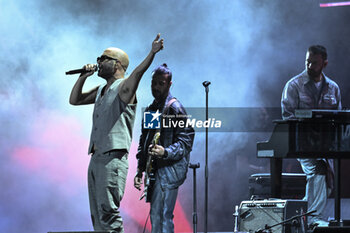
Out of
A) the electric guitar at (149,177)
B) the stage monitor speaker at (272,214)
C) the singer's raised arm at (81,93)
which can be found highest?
the singer's raised arm at (81,93)

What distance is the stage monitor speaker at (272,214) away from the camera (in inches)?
202

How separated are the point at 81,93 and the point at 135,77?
68 cm

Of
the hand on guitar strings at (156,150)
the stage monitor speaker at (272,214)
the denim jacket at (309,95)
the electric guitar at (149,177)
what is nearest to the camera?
the hand on guitar strings at (156,150)

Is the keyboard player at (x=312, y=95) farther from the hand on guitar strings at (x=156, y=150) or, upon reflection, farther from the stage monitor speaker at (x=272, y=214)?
the hand on guitar strings at (x=156, y=150)

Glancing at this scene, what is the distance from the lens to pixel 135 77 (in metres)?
4.22

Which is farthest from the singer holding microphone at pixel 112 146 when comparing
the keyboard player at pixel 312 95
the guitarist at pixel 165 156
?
the keyboard player at pixel 312 95

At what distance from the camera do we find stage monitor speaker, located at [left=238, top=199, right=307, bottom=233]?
514cm

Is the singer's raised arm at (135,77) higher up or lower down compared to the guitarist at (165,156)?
higher up

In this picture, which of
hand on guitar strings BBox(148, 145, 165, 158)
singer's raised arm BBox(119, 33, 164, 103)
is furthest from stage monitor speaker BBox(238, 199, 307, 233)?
singer's raised arm BBox(119, 33, 164, 103)

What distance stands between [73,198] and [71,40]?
175 centimetres

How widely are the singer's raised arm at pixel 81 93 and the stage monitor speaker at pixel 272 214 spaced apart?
1.84 meters

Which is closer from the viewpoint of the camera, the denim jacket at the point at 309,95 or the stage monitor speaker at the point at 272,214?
the stage monitor speaker at the point at 272,214

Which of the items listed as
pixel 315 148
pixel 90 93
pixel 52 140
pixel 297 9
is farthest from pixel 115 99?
pixel 297 9

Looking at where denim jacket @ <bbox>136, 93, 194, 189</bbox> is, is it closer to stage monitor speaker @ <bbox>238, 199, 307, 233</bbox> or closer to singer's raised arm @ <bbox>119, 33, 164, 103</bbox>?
singer's raised arm @ <bbox>119, 33, 164, 103</bbox>
